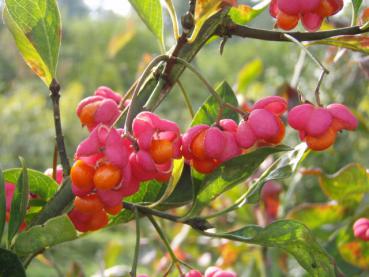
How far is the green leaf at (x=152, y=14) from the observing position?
0.73 metres

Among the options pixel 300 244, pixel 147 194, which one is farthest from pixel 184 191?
pixel 300 244

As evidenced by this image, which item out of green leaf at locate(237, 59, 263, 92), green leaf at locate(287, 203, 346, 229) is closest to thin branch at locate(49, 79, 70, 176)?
green leaf at locate(287, 203, 346, 229)

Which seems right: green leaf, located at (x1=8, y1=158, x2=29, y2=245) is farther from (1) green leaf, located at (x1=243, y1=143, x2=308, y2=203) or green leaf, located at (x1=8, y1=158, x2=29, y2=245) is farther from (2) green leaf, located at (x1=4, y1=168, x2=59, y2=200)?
(1) green leaf, located at (x1=243, y1=143, x2=308, y2=203)

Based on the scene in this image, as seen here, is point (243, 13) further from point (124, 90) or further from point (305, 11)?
point (124, 90)

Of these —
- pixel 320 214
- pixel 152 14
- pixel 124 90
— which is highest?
pixel 152 14

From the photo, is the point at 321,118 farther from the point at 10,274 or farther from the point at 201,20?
the point at 10,274

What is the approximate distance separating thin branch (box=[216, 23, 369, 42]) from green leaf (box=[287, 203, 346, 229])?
521mm

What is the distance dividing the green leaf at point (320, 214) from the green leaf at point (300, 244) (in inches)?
20.2

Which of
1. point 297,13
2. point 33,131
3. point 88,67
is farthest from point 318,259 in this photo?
point 88,67

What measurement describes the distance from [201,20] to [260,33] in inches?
3.0

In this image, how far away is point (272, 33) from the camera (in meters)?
0.70

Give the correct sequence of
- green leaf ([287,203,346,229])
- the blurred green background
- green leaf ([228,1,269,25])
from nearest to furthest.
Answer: green leaf ([228,1,269,25]) < green leaf ([287,203,346,229]) < the blurred green background

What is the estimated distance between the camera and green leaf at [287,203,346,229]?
1201 mm

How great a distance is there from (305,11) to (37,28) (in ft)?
0.91
